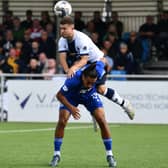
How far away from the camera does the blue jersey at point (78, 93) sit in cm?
1112

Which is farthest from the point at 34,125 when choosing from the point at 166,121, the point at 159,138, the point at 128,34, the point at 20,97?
the point at 128,34

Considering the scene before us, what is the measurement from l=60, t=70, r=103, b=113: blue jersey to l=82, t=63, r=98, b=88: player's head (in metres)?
0.11

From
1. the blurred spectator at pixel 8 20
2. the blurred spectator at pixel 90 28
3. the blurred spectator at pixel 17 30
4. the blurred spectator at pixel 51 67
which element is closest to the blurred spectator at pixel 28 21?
the blurred spectator at pixel 17 30

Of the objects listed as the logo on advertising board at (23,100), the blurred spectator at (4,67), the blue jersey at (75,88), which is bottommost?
the logo on advertising board at (23,100)

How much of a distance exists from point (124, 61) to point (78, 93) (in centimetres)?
1245

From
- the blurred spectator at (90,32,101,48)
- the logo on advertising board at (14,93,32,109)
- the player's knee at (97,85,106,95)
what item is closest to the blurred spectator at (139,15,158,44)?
the blurred spectator at (90,32,101,48)

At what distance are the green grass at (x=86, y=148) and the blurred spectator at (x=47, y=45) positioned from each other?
5.50 meters

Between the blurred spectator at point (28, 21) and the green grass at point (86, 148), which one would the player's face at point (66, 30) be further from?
the blurred spectator at point (28, 21)

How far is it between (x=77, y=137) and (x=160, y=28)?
32.4 ft

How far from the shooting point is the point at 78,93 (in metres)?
11.2

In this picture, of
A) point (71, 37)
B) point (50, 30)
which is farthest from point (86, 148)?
point (50, 30)

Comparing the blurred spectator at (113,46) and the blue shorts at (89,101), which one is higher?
the blue shorts at (89,101)

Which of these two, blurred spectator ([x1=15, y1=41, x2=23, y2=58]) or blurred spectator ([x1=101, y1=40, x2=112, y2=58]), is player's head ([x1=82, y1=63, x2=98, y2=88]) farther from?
blurred spectator ([x1=15, y1=41, x2=23, y2=58])

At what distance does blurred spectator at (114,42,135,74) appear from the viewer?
23453 mm
